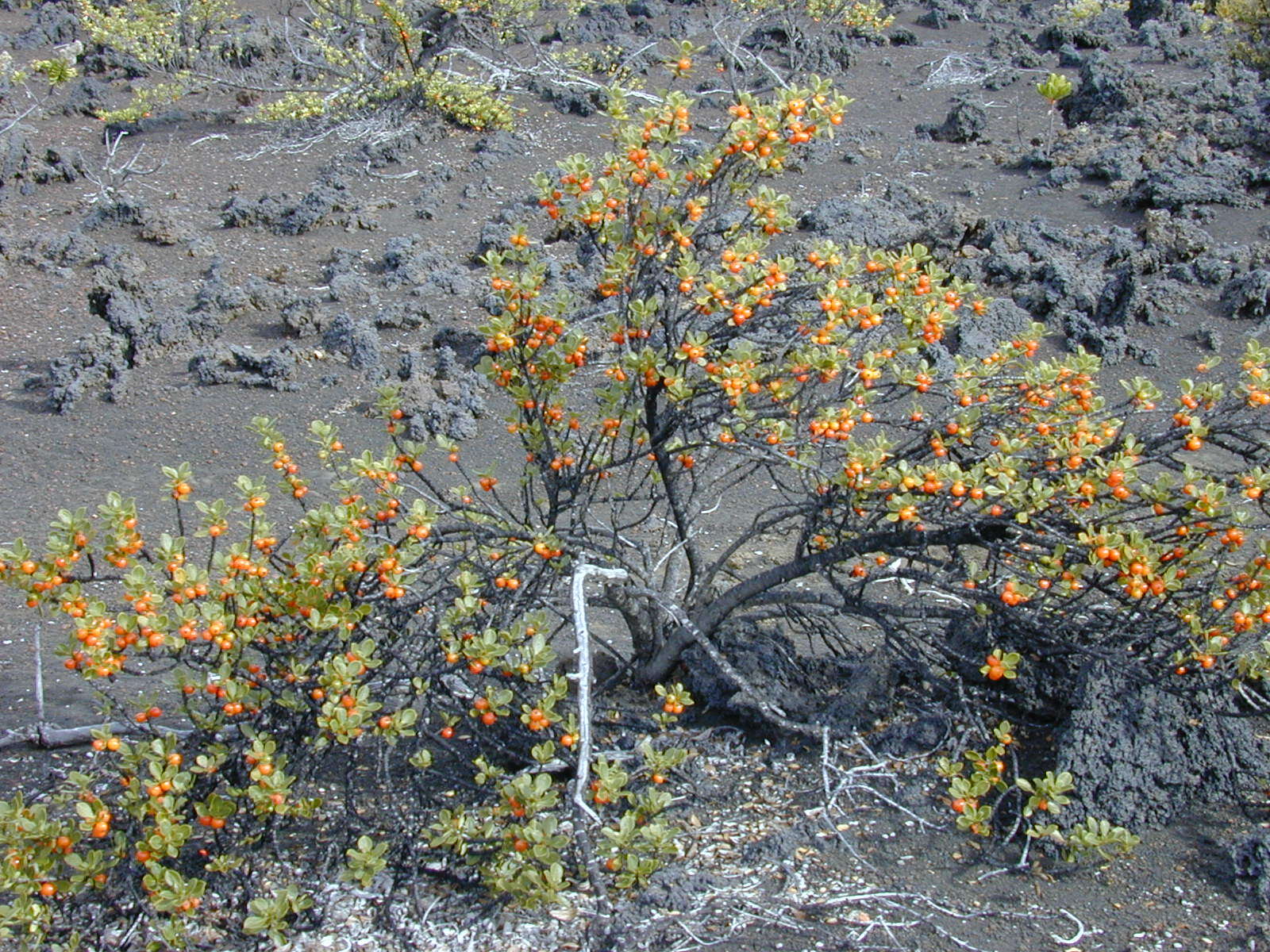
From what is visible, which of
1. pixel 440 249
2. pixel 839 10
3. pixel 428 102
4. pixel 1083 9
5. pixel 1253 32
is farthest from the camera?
pixel 1083 9

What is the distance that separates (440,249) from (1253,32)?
328 inches

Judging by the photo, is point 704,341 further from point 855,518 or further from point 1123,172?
point 1123,172

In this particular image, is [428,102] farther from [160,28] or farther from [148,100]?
[160,28]

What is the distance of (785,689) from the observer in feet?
13.1

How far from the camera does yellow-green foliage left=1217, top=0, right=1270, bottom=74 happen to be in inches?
472

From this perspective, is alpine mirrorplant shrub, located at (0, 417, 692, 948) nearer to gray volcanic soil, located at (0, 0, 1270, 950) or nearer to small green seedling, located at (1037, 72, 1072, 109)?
gray volcanic soil, located at (0, 0, 1270, 950)

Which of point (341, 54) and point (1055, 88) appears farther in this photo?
point (341, 54)

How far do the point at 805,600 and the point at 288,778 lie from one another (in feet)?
4.97

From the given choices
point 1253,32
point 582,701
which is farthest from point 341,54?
point 582,701

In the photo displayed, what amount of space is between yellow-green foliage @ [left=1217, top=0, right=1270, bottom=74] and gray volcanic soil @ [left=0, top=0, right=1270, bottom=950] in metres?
0.21

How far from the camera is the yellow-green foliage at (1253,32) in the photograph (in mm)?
12000

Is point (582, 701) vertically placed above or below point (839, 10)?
below

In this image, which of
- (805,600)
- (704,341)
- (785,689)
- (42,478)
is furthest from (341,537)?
(42,478)

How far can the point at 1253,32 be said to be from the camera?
39.8 ft
